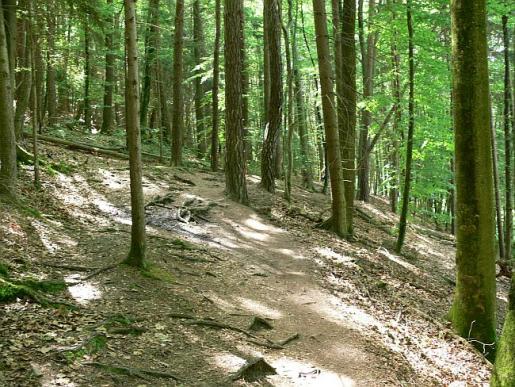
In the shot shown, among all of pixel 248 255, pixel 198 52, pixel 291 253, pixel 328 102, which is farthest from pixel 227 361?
pixel 198 52

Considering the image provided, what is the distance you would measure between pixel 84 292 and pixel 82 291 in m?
0.04

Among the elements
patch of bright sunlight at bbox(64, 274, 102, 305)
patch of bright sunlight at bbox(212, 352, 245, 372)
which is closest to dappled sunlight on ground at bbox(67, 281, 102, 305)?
patch of bright sunlight at bbox(64, 274, 102, 305)

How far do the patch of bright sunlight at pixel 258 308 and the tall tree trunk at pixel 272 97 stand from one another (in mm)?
8210

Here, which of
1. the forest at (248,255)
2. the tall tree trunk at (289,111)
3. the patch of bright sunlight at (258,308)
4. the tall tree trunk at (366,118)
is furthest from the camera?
the tall tree trunk at (366,118)

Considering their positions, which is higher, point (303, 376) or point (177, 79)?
point (177, 79)

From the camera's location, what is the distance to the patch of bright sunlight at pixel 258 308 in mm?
8134

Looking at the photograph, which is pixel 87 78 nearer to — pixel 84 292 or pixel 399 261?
pixel 399 261

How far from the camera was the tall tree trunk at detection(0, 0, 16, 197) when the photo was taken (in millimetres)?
9023

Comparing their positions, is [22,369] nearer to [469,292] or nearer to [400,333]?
[400,333]

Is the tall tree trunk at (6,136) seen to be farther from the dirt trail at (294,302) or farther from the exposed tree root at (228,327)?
the exposed tree root at (228,327)

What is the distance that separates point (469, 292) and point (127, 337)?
586cm

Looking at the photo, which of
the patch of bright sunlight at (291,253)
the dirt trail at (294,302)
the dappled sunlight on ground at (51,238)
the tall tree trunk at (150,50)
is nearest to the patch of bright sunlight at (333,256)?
the dirt trail at (294,302)

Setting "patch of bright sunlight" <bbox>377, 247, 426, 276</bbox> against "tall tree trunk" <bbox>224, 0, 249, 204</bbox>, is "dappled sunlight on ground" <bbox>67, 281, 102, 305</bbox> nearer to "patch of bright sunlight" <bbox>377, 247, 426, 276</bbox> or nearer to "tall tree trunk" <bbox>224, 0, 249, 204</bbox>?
"tall tree trunk" <bbox>224, 0, 249, 204</bbox>

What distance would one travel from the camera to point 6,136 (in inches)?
368
